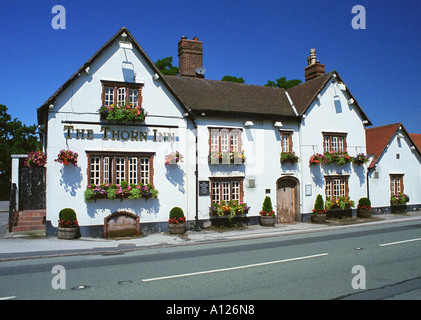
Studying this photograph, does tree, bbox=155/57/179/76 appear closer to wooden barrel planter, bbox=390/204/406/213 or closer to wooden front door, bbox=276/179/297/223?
wooden front door, bbox=276/179/297/223

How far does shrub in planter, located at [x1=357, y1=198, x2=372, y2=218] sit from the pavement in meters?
1.80

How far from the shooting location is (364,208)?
71.4ft

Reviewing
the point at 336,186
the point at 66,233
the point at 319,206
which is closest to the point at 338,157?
the point at 336,186

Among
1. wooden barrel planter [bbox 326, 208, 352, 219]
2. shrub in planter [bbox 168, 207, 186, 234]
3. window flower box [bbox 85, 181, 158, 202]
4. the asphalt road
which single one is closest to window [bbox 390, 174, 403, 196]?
wooden barrel planter [bbox 326, 208, 352, 219]

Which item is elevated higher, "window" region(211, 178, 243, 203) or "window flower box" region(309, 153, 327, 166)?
"window flower box" region(309, 153, 327, 166)

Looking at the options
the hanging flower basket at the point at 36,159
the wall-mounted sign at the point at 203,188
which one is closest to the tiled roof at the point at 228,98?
the wall-mounted sign at the point at 203,188

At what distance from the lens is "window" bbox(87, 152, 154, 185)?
15.6 metres

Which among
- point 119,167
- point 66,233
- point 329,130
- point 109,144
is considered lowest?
point 66,233

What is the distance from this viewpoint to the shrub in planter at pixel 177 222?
53.1 feet

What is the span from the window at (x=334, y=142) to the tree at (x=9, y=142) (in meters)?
38.9

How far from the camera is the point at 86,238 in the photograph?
15.0 m

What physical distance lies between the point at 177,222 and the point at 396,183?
17.1 metres

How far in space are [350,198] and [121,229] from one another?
48.1 ft

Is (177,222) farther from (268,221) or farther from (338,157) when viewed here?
(338,157)
